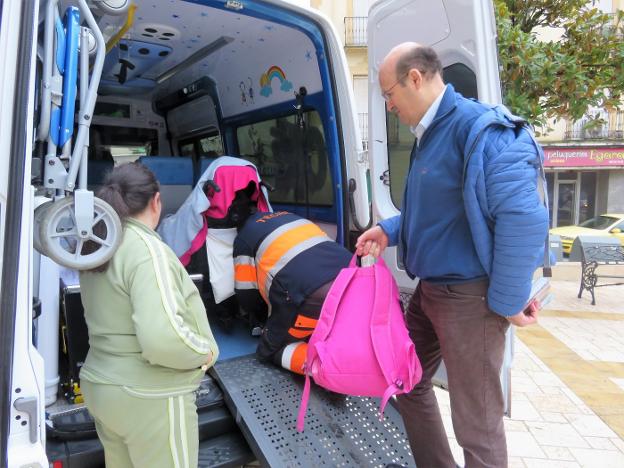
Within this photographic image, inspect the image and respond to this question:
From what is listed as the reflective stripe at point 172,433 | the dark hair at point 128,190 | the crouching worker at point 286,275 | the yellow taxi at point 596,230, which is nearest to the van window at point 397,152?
the crouching worker at point 286,275

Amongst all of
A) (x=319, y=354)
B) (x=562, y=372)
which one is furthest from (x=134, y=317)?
(x=562, y=372)

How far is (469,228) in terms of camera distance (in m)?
1.79

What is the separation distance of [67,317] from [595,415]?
11.7ft

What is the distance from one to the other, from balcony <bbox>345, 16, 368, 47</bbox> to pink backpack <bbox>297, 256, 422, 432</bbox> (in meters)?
14.3

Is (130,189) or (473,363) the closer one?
(130,189)

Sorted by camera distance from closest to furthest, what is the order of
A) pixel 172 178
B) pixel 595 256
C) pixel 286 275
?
pixel 286 275 → pixel 172 178 → pixel 595 256

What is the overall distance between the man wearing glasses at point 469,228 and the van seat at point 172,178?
2.92 meters

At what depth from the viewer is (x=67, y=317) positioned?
7.18 ft

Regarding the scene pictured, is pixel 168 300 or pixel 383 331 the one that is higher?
pixel 168 300

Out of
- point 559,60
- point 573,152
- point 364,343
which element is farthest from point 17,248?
point 573,152

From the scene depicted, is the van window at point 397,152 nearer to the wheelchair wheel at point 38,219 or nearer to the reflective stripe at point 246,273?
the reflective stripe at point 246,273

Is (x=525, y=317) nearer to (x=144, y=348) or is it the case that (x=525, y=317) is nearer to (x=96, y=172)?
(x=144, y=348)

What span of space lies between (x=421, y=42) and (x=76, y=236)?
194 cm

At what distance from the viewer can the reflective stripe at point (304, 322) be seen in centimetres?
257
